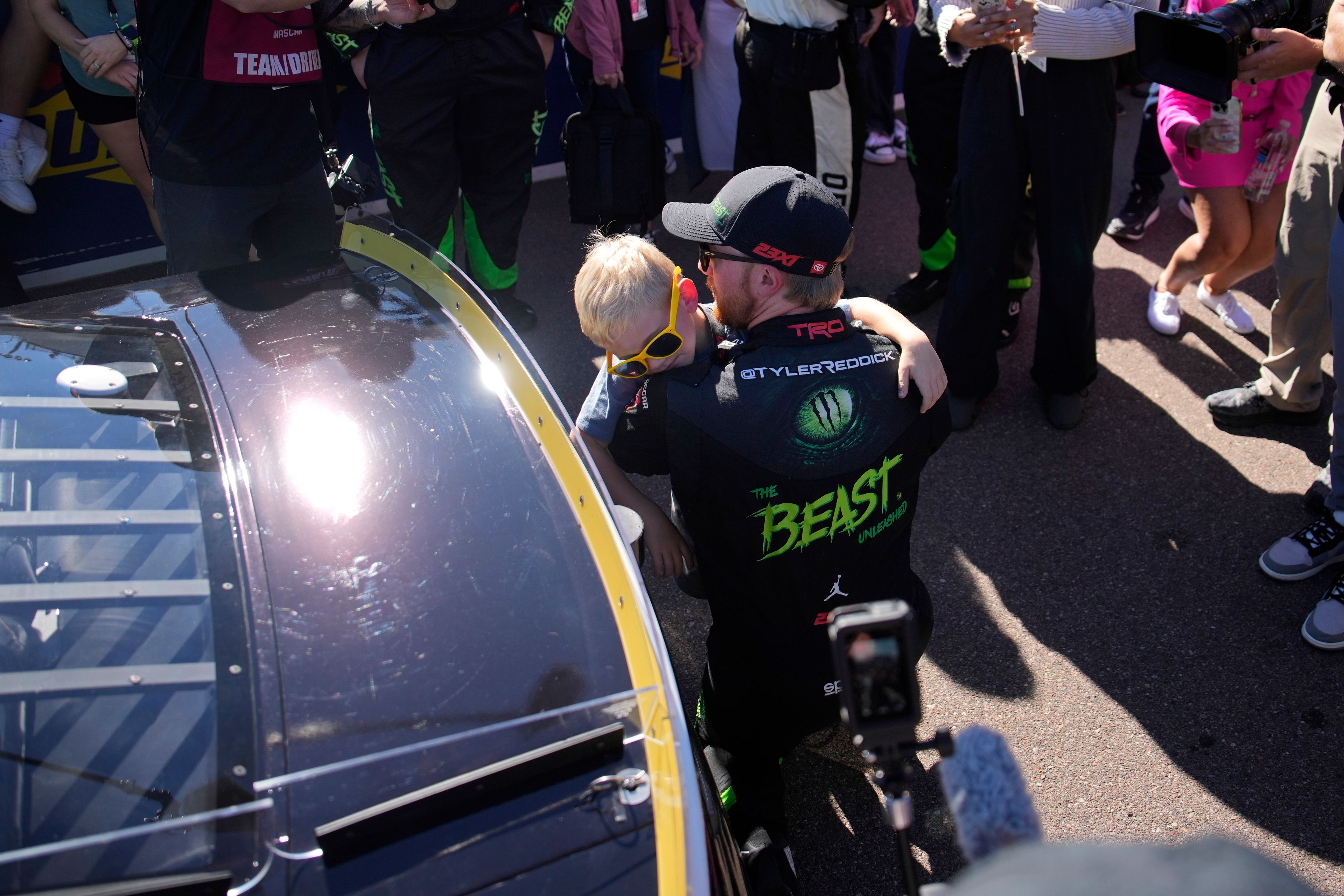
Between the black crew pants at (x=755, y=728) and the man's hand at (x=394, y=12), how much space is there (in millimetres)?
2349

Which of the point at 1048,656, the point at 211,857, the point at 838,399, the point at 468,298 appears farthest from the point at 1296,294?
the point at 211,857

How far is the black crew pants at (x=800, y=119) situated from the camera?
3930mm

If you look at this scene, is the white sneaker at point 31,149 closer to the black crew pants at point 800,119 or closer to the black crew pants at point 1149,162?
the black crew pants at point 800,119

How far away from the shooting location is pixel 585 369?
4.05 m

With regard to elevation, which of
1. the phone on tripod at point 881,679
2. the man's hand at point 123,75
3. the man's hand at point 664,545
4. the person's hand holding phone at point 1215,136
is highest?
the man's hand at point 123,75

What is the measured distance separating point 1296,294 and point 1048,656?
1.67 metres

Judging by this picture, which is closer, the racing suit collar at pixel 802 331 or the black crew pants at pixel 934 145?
the racing suit collar at pixel 802 331

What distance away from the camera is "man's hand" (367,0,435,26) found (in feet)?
10.4

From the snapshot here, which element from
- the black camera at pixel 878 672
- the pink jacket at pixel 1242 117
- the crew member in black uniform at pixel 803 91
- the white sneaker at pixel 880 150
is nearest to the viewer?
the black camera at pixel 878 672

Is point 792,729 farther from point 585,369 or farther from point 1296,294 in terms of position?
point 1296,294

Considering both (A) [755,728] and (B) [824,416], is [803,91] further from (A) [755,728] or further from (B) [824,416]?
(A) [755,728]

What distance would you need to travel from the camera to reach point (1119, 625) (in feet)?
9.23

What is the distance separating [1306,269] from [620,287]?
2.68 metres

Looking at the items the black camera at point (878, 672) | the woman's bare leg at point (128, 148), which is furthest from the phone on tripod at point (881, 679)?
the woman's bare leg at point (128, 148)
